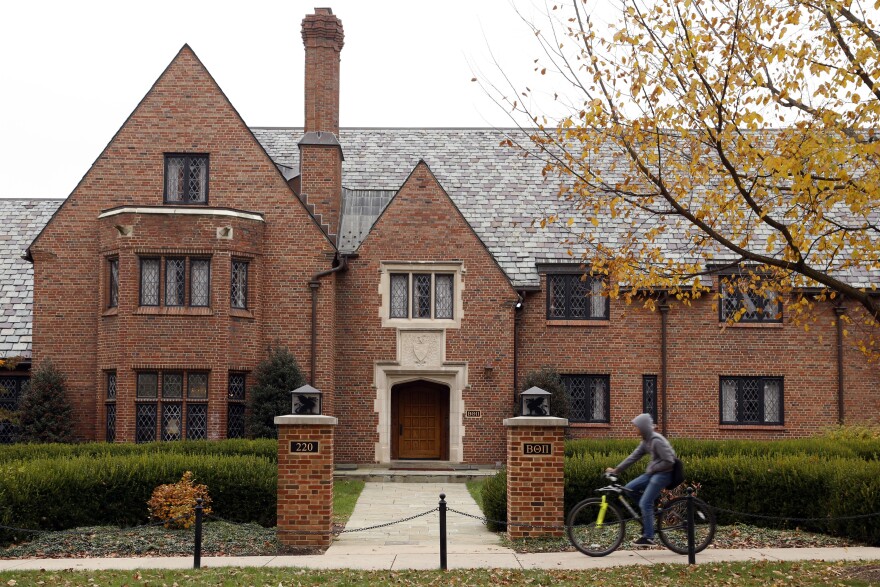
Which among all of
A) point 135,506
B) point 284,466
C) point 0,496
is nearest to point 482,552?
point 284,466

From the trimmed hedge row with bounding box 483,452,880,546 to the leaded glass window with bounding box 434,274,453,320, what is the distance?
9069mm

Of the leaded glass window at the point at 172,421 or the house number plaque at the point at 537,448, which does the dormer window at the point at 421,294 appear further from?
the house number plaque at the point at 537,448

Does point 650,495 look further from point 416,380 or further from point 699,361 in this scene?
point 699,361

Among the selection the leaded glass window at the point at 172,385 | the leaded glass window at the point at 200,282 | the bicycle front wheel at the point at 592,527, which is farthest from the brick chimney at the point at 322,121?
the bicycle front wheel at the point at 592,527

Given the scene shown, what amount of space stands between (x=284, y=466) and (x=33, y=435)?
11.0 m

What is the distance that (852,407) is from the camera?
2505cm

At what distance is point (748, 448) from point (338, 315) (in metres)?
10.4

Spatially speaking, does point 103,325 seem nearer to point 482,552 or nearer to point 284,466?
point 284,466

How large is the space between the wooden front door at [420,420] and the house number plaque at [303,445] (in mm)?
11186

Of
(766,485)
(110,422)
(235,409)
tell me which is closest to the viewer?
(766,485)

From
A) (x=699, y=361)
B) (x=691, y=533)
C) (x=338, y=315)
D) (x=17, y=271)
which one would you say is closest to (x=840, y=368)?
(x=699, y=361)

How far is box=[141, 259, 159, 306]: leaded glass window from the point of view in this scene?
22359mm

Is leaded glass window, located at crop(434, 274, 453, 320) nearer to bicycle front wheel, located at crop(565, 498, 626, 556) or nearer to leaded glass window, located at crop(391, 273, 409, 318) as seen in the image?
leaded glass window, located at crop(391, 273, 409, 318)

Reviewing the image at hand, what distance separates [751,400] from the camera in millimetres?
25266
